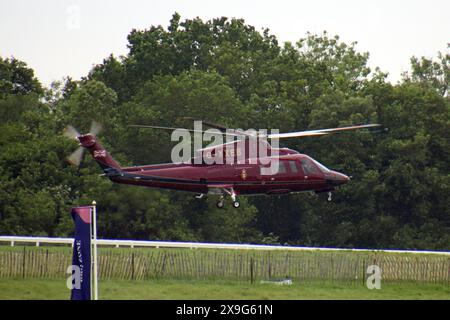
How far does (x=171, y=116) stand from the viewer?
94625 millimetres

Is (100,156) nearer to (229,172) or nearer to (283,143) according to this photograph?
(229,172)

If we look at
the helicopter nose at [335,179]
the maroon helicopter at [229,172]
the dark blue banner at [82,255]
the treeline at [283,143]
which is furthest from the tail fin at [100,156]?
the dark blue banner at [82,255]

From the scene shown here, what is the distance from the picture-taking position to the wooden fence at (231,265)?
56.7 meters

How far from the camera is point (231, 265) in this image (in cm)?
5856

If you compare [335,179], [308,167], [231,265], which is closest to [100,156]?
[231,265]

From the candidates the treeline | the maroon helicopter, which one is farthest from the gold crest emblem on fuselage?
the treeline

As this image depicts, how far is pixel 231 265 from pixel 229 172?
8585mm

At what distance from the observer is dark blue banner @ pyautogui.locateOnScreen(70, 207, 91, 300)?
47312mm

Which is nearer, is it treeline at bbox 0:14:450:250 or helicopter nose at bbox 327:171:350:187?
helicopter nose at bbox 327:171:350:187

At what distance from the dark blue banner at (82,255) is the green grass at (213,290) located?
11.8 ft

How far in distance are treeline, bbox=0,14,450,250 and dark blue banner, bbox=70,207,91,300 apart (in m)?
31.1

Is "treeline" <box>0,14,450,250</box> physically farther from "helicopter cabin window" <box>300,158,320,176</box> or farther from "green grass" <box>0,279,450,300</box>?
"green grass" <box>0,279,450,300</box>

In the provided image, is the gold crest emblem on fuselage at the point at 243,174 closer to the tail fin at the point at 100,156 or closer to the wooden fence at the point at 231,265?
the wooden fence at the point at 231,265
